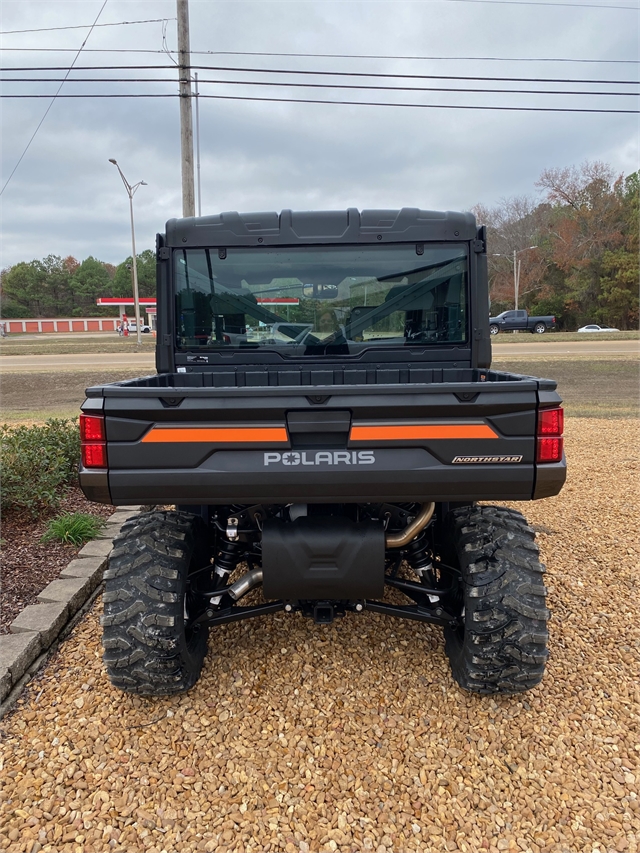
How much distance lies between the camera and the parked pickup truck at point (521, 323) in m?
37.2

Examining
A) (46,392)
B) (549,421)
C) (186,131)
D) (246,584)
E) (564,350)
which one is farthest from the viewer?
(564,350)

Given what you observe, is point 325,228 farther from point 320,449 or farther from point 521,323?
point 521,323

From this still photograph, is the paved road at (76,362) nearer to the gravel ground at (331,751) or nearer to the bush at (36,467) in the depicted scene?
the bush at (36,467)

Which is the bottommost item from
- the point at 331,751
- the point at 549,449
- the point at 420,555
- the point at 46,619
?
the point at 331,751

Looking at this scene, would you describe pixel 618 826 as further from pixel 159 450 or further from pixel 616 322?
pixel 616 322

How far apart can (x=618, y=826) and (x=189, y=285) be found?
3.31 metres

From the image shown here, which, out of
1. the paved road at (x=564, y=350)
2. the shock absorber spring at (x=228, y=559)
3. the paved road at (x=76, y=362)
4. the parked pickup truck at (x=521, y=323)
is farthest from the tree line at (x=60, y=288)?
the shock absorber spring at (x=228, y=559)

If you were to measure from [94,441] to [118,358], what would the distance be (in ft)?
63.5

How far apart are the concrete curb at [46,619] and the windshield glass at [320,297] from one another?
1559 millimetres

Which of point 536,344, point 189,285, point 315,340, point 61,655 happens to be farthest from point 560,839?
point 536,344

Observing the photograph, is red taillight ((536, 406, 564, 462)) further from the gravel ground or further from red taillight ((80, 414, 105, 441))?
red taillight ((80, 414, 105, 441))

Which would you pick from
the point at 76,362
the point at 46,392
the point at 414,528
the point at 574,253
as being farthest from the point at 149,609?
the point at 574,253

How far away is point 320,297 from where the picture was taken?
144 inches

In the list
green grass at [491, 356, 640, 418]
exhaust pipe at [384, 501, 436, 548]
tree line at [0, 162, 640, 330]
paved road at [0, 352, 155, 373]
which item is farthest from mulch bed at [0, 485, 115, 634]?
tree line at [0, 162, 640, 330]
